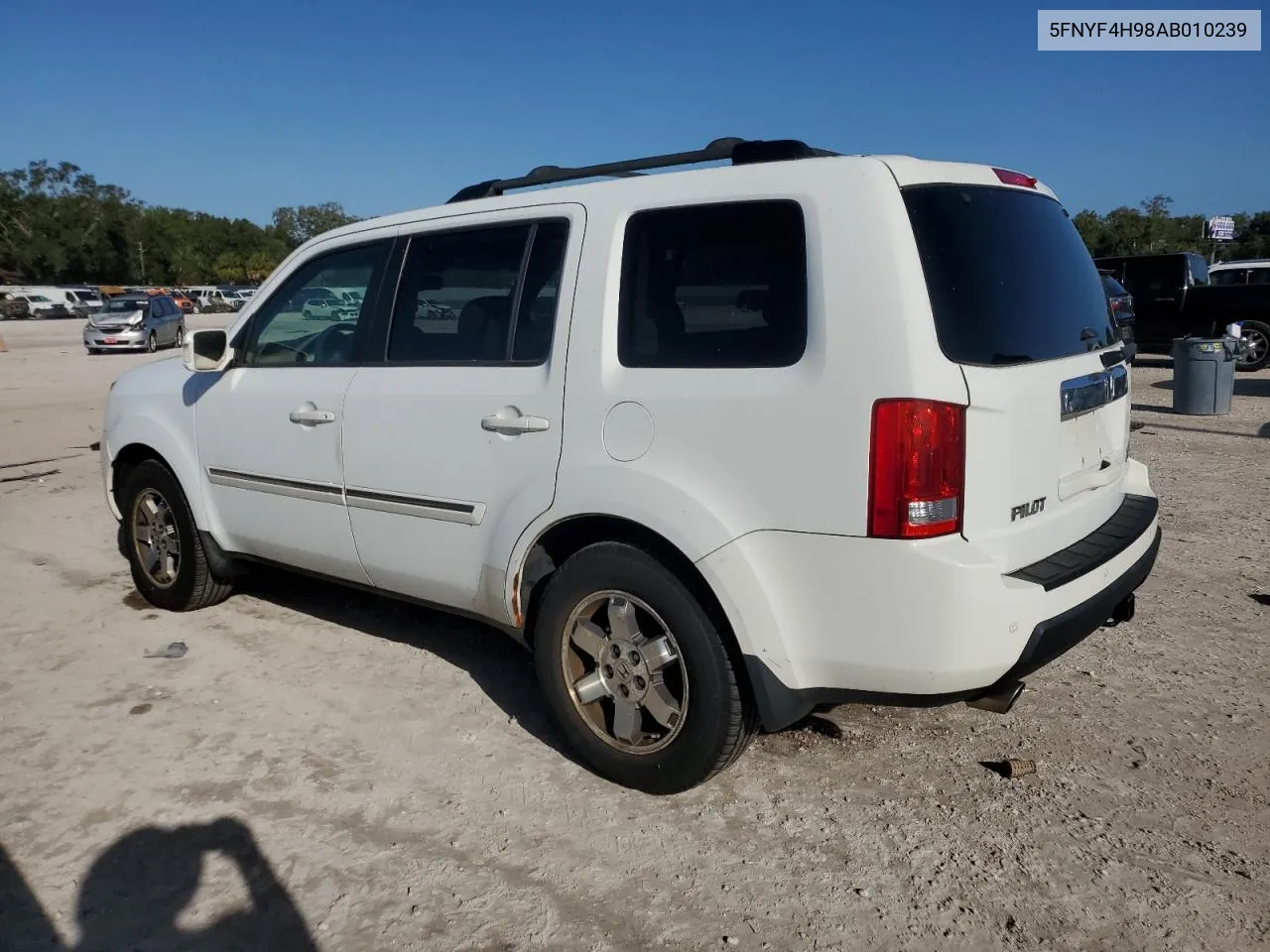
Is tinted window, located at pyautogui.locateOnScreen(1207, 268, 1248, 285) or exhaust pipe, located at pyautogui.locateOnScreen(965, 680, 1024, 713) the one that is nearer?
exhaust pipe, located at pyautogui.locateOnScreen(965, 680, 1024, 713)

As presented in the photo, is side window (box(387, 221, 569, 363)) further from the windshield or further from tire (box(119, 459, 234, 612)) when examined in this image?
the windshield

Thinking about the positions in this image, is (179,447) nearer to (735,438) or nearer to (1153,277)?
(735,438)

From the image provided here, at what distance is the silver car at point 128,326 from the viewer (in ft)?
86.8

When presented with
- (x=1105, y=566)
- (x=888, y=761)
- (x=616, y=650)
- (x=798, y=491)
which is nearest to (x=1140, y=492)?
(x=1105, y=566)

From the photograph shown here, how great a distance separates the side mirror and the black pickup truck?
Result: 1565 cm

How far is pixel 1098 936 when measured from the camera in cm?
261

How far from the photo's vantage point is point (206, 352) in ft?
15.2

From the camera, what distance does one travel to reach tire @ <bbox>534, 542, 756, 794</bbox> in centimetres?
305

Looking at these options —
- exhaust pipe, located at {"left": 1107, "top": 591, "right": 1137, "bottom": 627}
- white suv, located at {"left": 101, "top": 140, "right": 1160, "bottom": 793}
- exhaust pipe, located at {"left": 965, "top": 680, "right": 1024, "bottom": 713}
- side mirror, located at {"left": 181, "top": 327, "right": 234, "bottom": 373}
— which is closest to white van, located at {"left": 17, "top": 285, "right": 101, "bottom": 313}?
side mirror, located at {"left": 181, "top": 327, "right": 234, "bottom": 373}

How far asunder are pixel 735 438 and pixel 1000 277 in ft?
3.03

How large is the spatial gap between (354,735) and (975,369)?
103 inches

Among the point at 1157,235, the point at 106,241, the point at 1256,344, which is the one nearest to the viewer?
the point at 1256,344

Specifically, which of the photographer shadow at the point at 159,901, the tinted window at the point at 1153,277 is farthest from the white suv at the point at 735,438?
the tinted window at the point at 1153,277

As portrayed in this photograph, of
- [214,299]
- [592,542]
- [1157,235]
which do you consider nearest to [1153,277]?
[592,542]
